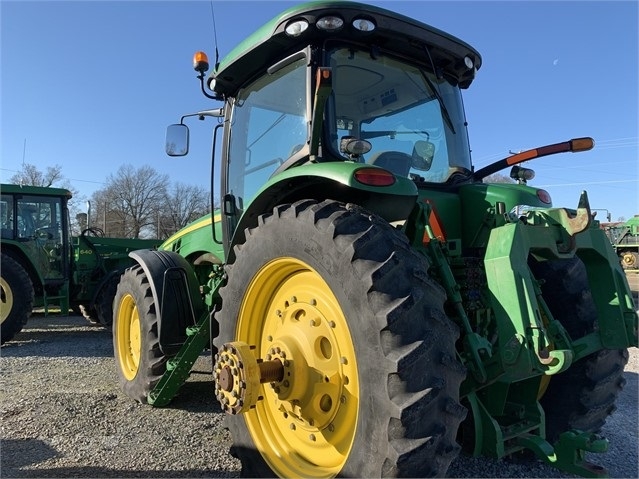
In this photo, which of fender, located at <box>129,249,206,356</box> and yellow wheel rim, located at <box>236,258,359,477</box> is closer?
yellow wheel rim, located at <box>236,258,359,477</box>

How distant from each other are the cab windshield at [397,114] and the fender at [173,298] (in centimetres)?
200

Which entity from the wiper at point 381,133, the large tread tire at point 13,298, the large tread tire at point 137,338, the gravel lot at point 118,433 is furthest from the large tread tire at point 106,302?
the wiper at point 381,133

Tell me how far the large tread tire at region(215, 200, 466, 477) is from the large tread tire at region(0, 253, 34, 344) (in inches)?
253

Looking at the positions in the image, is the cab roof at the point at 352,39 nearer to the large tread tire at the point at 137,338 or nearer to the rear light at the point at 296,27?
the rear light at the point at 296,27

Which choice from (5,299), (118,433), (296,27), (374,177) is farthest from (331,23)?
(5,299)

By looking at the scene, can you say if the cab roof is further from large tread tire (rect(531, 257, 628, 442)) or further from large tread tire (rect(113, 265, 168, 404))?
large tread tire (rect(113, 265, 168, 404))

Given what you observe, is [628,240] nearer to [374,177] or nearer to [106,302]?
[106,302]

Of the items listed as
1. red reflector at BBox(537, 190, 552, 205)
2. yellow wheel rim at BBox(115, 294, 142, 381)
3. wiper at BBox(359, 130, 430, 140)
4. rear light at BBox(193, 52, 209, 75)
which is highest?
rear light at BBox(193, 52, 209, 75)

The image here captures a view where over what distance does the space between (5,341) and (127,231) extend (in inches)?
1384

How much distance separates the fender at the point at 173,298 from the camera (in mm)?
3982

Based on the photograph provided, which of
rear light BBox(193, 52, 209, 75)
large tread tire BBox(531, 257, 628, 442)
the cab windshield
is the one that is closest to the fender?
rear light BBox(193, 52, 209, 75)

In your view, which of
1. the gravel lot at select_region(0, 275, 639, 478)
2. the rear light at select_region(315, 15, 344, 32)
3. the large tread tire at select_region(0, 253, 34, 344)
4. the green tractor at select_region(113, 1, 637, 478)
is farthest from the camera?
the large tread tire at select_region(0, 253, 34, 344)

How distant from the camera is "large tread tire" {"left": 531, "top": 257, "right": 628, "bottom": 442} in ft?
9.22

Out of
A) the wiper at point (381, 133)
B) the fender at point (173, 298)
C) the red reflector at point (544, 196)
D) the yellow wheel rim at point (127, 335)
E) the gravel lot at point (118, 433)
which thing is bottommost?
the gravel lot at point (118, 433)
